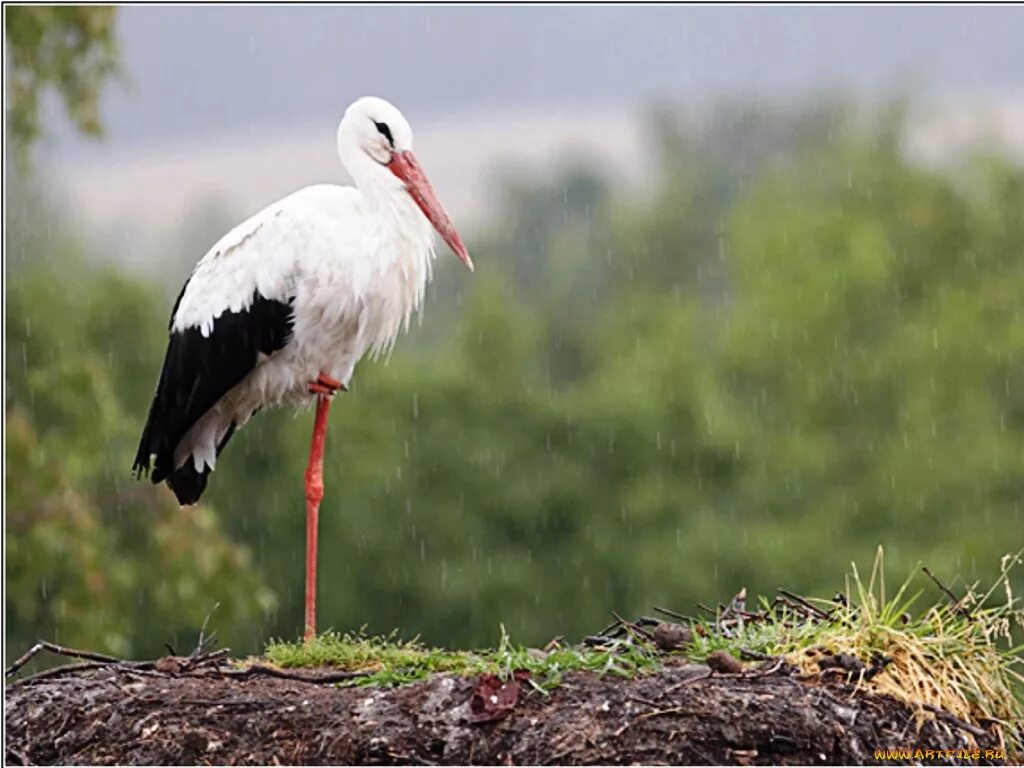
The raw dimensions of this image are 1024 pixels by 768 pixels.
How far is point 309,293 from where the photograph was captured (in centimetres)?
720

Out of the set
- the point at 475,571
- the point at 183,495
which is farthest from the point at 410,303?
the point at 475,571

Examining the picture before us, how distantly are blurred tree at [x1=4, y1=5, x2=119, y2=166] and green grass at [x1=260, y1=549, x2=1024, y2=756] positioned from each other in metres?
8.50

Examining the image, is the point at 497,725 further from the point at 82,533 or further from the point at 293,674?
the point at 82,533

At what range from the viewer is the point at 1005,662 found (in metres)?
5.47

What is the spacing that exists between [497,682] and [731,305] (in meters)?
37.1

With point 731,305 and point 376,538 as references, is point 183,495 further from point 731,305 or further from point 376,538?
point 731,305

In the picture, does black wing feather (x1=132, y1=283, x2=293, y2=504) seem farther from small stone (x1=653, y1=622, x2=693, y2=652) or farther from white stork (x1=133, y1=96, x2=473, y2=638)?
small stone (x1=653, y1=622, x2=693, y2=652)

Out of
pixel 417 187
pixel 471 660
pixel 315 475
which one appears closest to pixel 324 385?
pixel 315 475

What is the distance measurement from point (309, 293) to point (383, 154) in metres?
0.69

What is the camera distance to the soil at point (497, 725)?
488 cm

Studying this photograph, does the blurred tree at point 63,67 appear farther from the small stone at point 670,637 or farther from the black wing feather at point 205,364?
the small stone at point 670,637

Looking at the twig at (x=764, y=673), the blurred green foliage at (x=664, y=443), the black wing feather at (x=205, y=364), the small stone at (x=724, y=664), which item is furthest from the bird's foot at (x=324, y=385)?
the blurred green foliage at (x=664, y=443)

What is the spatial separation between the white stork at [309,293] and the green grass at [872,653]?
188cm

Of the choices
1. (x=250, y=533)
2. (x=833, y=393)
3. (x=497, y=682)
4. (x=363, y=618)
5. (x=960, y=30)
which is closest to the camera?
(x=497, y=682)
